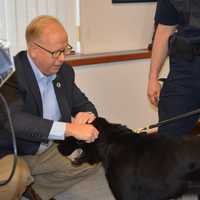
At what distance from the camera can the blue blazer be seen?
184 cm

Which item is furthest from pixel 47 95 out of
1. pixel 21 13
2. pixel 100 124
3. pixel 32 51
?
pixel 21 13

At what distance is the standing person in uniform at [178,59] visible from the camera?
183 centimetres

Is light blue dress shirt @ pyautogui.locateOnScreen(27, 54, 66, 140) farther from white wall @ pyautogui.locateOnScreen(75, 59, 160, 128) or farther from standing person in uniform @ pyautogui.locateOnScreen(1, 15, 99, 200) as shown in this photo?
white wall @ pyautogui.locateOnScreen(75, 59, 160, 128)

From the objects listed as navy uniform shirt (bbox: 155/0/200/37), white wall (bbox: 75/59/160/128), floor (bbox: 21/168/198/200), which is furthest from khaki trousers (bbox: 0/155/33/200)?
white wall (bbox: 75/59/160/128)

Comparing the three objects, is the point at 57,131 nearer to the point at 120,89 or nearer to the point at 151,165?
the point at 151,165

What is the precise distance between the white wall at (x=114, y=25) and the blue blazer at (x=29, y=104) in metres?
0.78

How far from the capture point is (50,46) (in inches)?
74.4

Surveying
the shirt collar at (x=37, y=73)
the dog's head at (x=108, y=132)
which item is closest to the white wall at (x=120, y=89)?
the shirt collar at (x=37, y=73)

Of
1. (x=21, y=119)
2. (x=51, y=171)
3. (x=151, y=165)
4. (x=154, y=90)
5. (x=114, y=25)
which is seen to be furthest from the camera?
(x=114, y=25)

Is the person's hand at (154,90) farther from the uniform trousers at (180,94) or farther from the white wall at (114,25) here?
the white wall at (114,25)

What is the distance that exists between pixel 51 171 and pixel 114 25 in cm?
118

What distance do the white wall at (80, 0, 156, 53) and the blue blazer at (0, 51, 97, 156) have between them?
0.78 metres

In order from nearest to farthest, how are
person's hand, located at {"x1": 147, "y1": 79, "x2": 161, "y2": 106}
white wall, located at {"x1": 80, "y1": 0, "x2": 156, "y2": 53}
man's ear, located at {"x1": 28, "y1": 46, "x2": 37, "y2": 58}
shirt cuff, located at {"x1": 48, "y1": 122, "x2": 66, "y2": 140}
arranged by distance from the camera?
shirt cuff, located at {"x1": 48, "y1": 122, "x2": 66, "y2": 140}
man's ear, located at {"x1": 28, "y1": 46, "x2": 37, "y2": 58}
person's hand, located at {"x1": 147, "y1": 79, "x2": 161, "y2": 106}
white wall, located at {"x1": 80, "y1": 0, "x2": 156, "y2": 53}

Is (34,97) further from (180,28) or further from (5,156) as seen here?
(180,28)
